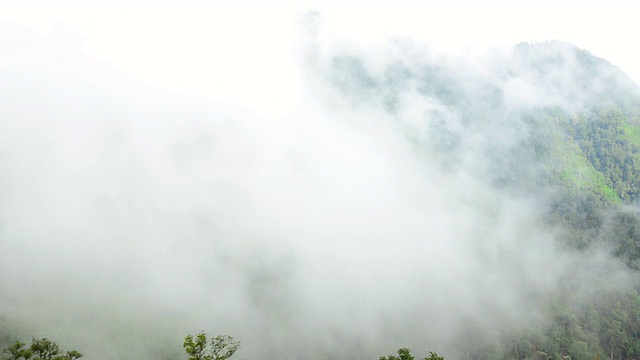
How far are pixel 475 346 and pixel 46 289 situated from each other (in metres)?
190

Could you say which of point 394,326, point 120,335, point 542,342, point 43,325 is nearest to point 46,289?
point 43,325

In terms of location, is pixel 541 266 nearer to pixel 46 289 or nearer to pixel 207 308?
pixel 207 308

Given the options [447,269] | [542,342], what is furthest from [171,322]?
[542,342]

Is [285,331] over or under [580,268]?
under

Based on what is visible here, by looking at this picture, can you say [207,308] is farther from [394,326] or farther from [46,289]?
[394,326]

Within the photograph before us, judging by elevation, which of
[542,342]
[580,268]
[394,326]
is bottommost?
[542,342]

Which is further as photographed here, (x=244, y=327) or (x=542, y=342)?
(x=244, y=327)

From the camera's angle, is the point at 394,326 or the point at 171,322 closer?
the point at 394,326

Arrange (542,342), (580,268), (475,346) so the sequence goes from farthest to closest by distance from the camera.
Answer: (580,268)
(475,346)
(542,342)

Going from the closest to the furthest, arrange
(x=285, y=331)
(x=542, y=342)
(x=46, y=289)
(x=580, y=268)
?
(x=542, y=342)
(x=580, y=268)
(x=285, y=331)
(x=46, y=289)

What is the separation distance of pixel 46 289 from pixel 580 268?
232664mm

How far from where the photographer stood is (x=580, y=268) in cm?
16175

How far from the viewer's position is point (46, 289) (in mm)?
195625

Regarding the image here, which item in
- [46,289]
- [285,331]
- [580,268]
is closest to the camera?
[580,268]
